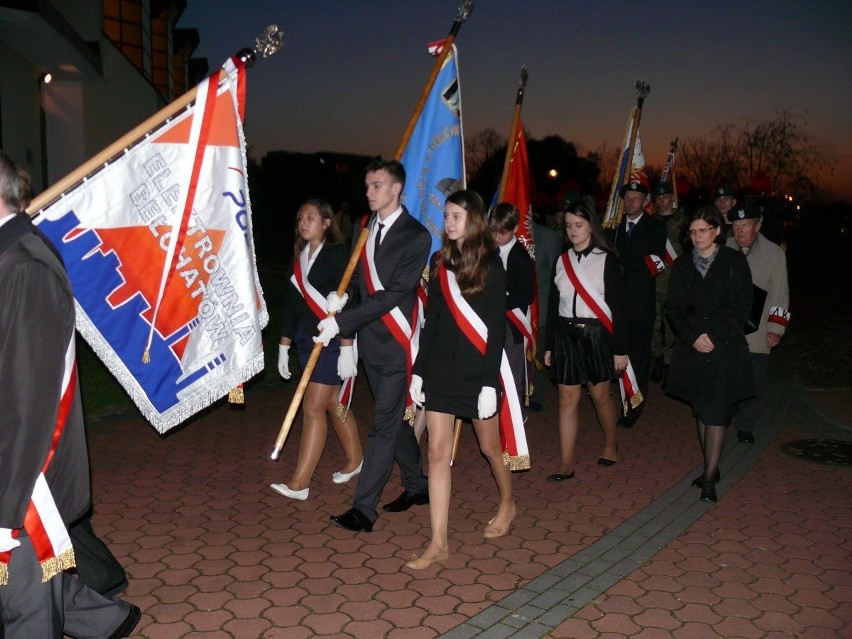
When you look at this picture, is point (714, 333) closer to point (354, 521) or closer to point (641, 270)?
point (641, 270)

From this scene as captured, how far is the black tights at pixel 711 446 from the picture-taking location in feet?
19.5

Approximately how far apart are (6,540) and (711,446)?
180 inches

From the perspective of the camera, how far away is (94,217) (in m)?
3.92

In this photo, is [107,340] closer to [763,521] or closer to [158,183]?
[158,183]

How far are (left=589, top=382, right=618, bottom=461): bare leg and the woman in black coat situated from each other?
1779mm

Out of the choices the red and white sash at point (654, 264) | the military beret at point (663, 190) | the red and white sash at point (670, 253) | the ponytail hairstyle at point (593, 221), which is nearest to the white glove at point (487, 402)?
the ponytail hairstyle at point (593, 221)

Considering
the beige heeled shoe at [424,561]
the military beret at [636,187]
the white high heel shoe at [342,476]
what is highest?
the military beret at [636,187]

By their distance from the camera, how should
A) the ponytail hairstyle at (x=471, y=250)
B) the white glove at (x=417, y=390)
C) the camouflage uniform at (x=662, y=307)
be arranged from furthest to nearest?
the camouflage uniform at (x=662, y=307) < the white glove at (x=417, y=390) < the ponytail hairstyle at (x=471, y=250)

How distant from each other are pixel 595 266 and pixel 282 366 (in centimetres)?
239

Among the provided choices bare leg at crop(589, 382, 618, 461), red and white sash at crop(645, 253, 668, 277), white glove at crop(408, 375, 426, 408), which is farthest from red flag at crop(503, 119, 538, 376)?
white glove at crop(408, 375, 426, 408)

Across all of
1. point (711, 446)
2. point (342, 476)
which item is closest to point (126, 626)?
point (342, 476)

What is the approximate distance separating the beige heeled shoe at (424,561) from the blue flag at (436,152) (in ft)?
8.02

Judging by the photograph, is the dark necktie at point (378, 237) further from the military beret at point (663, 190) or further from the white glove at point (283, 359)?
the military beret at point (663, 190)

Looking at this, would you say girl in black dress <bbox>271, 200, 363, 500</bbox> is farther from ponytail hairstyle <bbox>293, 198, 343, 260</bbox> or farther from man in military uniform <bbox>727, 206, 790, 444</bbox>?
man in military uniform <bbox>727, 206, 790, 444</bbox>
